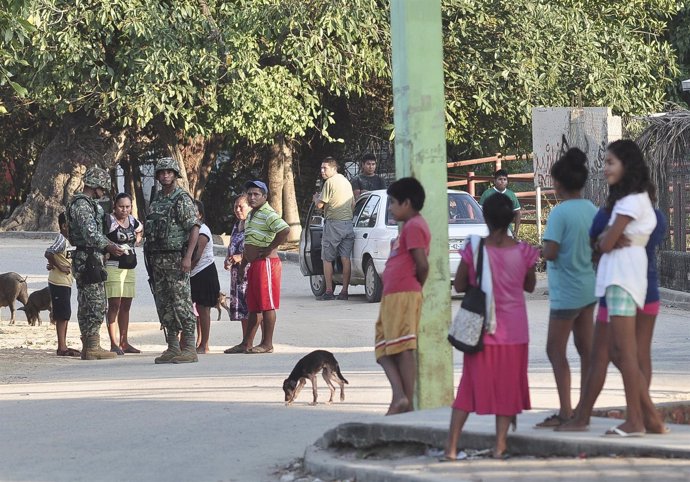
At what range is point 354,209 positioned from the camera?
20.1m

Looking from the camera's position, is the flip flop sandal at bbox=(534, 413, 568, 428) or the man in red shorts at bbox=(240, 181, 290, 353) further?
the man in red shorts at bbox=(240, 181, 290, 353)

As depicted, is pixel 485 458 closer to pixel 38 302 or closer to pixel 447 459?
pixel 447 459

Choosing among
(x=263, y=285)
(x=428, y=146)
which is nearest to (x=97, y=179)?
(x=263, y=285)

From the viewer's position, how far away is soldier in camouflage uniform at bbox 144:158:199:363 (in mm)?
13047

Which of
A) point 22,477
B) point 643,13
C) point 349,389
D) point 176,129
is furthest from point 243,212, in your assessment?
point 643,13

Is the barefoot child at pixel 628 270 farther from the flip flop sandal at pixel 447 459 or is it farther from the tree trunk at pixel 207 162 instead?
the tree trunk at pixel 207 162

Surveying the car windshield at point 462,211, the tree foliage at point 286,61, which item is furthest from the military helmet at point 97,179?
the tree foliage at point 286,61

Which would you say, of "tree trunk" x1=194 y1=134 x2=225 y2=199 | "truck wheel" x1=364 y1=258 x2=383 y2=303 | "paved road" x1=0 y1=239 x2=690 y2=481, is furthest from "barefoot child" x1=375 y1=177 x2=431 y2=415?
"tree trunk" x1=194 y1=134 x2=225 y2=199

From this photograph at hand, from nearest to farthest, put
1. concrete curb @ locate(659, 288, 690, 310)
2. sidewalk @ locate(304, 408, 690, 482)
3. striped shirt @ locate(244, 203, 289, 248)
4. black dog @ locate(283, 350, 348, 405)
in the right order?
1. sidewalk @ locate(304, 408, 690, 482)
2. black dog @ locate(283, 350, 348, 405)
3. striped shirt @ locate(244, 203, 289, 248)
4. concrete curb @ locate(659, 288, 690, 310)

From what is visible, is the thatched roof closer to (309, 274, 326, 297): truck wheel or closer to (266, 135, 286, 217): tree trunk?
(309, 274, 326, 297): truck wheel

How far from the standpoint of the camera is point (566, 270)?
7.70 metres

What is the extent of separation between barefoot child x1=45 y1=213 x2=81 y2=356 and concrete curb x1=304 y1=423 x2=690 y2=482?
7.18 m

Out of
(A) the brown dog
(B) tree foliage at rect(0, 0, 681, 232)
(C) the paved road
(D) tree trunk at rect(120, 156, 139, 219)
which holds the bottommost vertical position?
(C) the paved road

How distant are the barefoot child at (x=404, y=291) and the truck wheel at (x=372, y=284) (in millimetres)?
10224
